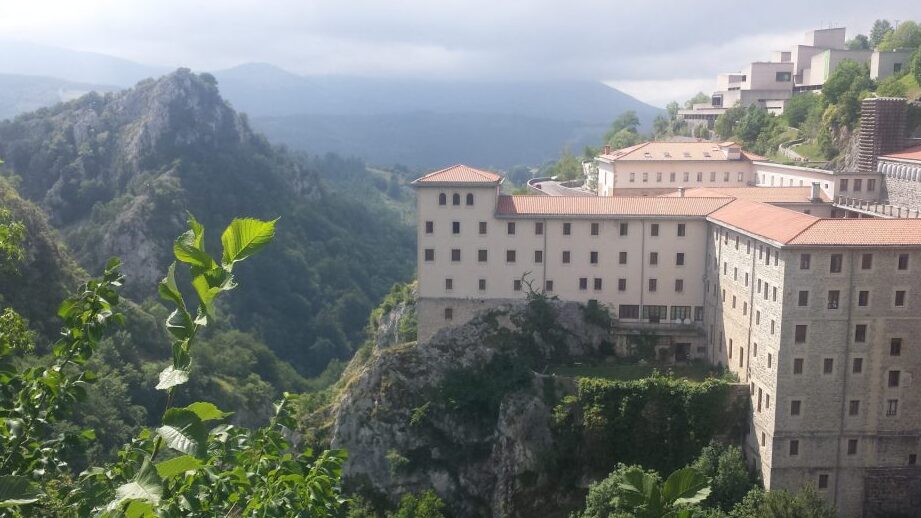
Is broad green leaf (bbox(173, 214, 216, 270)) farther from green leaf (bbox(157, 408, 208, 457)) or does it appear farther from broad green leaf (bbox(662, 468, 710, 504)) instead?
broad green leaf (bbox(662, 468, 710, 504))

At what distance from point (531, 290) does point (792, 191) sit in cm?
1970

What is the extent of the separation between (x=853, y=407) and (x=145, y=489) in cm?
3957

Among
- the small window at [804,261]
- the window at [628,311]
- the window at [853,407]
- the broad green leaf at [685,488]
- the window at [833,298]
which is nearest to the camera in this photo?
the broad green leaf at [685,488]

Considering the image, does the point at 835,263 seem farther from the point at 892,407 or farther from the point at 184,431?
the point at 184,431

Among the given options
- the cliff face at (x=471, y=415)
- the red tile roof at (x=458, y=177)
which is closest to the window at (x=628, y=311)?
the cliff face at (x=471, y=415)

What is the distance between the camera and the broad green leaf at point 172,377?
261 inches

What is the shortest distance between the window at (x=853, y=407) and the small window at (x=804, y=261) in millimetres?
7155

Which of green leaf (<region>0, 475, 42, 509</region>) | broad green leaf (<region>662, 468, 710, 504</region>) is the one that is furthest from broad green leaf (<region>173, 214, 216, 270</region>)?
broad green leaf (<region>662, 468, 710, 504</region>)

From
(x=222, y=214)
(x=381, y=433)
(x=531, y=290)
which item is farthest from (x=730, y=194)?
(x=222, y=214)

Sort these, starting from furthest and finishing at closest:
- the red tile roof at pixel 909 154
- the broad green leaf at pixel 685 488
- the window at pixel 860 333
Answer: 1. the red tile roof at pixel 909 154
2. the window at pixel 860 333
3. the broad green leaf at pixel 685 488

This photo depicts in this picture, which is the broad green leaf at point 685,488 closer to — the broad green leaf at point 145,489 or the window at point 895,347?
the broad green leaf at point 145,489

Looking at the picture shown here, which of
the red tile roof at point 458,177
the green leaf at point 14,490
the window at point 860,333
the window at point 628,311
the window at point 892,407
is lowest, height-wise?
the window at point 892,407

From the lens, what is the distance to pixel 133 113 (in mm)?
146000

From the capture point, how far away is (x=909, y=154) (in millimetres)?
56094
